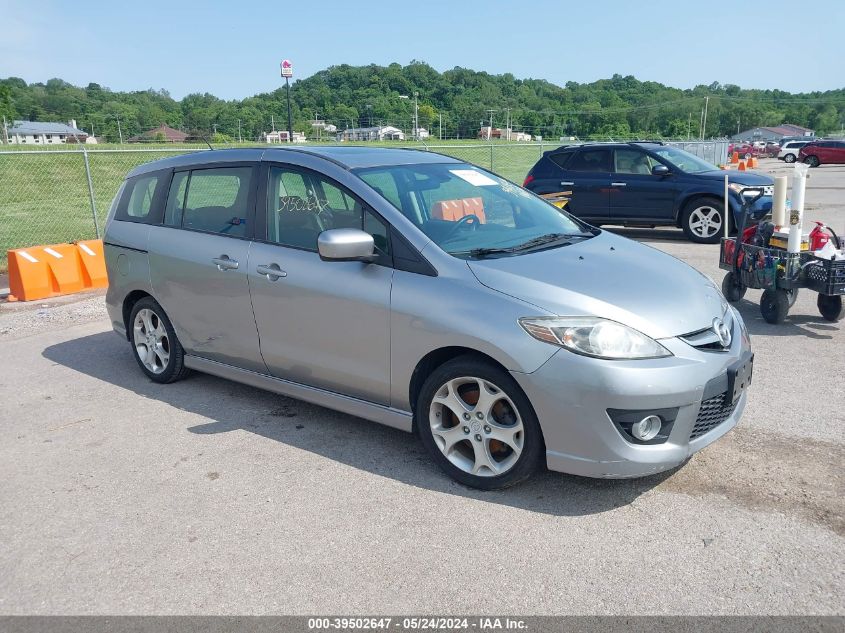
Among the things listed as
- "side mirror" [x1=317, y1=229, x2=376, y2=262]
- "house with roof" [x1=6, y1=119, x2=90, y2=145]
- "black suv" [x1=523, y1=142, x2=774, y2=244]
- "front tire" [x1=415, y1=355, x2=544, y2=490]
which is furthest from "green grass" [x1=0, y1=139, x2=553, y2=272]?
"house with roof" [x1=6, y1=119, x2=90, y2=145]

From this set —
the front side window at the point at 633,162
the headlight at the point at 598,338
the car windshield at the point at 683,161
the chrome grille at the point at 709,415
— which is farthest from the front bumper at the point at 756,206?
the headlight at the point at 598,338

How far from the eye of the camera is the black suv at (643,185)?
39.8 feet

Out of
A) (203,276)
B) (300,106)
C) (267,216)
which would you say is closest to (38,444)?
(203,276)

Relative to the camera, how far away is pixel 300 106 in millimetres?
76875

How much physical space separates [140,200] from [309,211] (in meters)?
1.96

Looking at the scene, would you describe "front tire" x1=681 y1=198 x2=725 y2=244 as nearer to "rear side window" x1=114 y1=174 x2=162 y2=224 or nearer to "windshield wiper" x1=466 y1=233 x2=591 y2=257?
"windshield wiper" x1=466 y1=233 x2=591 y2=257

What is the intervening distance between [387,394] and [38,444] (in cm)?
236

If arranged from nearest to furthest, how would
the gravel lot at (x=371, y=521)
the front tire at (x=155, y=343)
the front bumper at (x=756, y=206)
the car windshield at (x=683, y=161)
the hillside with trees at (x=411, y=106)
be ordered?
the gravel lot at (x=371, y=521)
the front tire at (x=155, y=343)
the front bumper at (x=756, y=206)
the car windshield at (x=683, y=161)
the hillside with trees at (x=411, y=106)

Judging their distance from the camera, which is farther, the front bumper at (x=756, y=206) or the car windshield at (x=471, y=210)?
the front bumper at (x=756, y=206)

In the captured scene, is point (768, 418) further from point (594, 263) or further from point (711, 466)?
point (594, 263)

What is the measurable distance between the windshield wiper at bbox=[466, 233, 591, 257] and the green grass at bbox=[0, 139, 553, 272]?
787 centimetres

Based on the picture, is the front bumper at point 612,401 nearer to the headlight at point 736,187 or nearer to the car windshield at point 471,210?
the car windshield at point 471,210

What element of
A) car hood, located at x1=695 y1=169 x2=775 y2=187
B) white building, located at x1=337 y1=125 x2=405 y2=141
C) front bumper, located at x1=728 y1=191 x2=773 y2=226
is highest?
white building, located at x1=337 y1=125 x2=405 y2=141

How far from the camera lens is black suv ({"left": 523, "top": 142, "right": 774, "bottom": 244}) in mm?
12125
